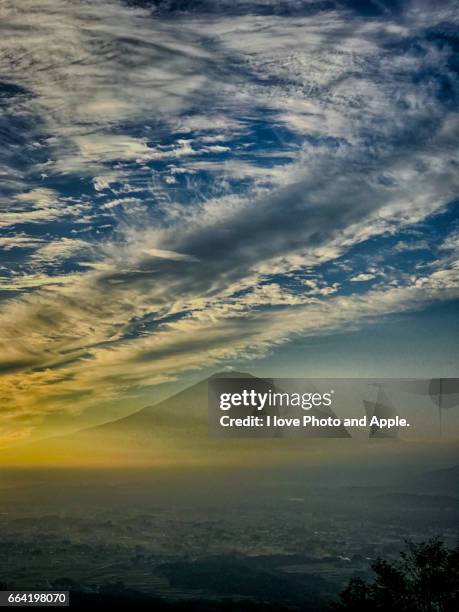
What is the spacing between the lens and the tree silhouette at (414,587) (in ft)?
77.8

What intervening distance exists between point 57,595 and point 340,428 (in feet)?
47.7

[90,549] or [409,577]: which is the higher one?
[409,577]

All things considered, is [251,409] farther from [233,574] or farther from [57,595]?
[233,574]

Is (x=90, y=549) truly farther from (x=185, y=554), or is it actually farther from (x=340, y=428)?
(x=340, y=428)

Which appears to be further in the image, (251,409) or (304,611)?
(304,611)

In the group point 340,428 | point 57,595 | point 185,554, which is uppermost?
point 340,428

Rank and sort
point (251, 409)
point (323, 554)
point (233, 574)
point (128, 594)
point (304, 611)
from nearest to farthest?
point (251, 409), point (304, 611), point (128, 594), point (233, 574), point (323, 554)

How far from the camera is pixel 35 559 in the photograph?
545ft

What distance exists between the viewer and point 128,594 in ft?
427

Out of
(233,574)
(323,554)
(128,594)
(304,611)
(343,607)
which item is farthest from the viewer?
(323,554)

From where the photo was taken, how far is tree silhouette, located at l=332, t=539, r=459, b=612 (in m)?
23.7

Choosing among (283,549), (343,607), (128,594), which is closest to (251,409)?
(343,607)

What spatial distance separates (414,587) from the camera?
24.2 meters

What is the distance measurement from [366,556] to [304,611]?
229 ft
